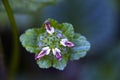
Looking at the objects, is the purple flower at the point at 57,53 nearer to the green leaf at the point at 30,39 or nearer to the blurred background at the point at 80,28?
the green leaf at the point at 30,39

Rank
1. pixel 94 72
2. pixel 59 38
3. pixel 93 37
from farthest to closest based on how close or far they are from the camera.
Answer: pixel 93 37
pixel 94 72
pixel 59 38

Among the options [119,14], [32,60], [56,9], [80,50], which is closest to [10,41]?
[32,60]

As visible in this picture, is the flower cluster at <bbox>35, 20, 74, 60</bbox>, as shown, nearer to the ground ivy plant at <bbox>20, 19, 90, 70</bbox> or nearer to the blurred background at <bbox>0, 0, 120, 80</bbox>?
the ground ivy plant at <bbox>20, 19, 90, 70</bbox>

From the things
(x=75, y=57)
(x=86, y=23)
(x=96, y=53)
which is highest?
(x=86, y=23)

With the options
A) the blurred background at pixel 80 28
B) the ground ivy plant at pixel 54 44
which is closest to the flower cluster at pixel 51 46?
the ground ivy plant at pixel 54 44

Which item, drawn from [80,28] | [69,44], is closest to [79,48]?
[69,44]

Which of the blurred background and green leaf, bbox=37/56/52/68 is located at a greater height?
the blurred background

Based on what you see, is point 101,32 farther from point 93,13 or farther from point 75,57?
point 75,57

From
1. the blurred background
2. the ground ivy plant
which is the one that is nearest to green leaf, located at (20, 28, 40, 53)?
the ground ivy plant
